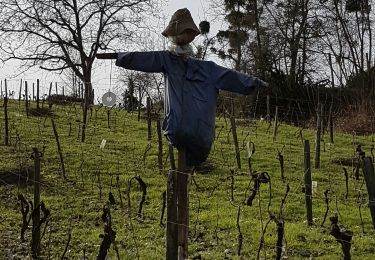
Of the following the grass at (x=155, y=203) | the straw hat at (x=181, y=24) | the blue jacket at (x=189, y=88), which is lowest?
the grass at (x=155, y=203)

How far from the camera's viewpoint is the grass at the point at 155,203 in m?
6.34

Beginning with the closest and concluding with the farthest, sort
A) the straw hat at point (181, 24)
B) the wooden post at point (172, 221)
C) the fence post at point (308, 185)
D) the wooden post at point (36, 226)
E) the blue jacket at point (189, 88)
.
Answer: the blue jacket at point (189, 88)
the straw hat at point (181, 24)
the wooden post at point (172, 221)
the wooden post at point (36, 226)
the fence post at point (308, 185)

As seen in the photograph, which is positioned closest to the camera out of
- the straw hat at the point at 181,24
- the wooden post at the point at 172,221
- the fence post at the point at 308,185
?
the straw hat at the point at 181,24

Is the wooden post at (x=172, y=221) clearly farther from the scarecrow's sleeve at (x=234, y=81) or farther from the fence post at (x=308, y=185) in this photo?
the fence post at (x=308, y=185)

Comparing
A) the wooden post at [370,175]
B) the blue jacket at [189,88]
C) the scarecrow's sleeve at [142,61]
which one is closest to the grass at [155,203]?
the wooden post at [370,175]

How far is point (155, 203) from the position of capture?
846 centimetres

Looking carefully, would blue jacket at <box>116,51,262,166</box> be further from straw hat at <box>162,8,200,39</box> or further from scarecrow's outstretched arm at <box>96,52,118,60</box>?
straw hat at <box>162,8,200,39</box>

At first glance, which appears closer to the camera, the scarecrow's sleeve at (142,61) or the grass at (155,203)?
the scarecrow's sleeve at (142,61)

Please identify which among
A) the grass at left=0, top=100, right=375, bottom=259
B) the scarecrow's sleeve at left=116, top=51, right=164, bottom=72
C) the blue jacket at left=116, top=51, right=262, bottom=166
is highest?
the scarecrow's sleeve at left=116, top=51, right=164, bottom=72

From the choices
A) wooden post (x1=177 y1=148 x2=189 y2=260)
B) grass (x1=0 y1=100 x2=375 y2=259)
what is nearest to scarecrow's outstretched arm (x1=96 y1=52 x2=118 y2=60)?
wooden post (x1=177 y1=148 x2=189 y2=260)

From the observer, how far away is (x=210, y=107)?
3.64 metres

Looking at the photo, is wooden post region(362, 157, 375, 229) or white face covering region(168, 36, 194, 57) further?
wooden post region(362, 157, 375, 229)

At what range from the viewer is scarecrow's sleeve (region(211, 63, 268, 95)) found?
3635 millimetres

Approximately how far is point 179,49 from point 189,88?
0.28m
